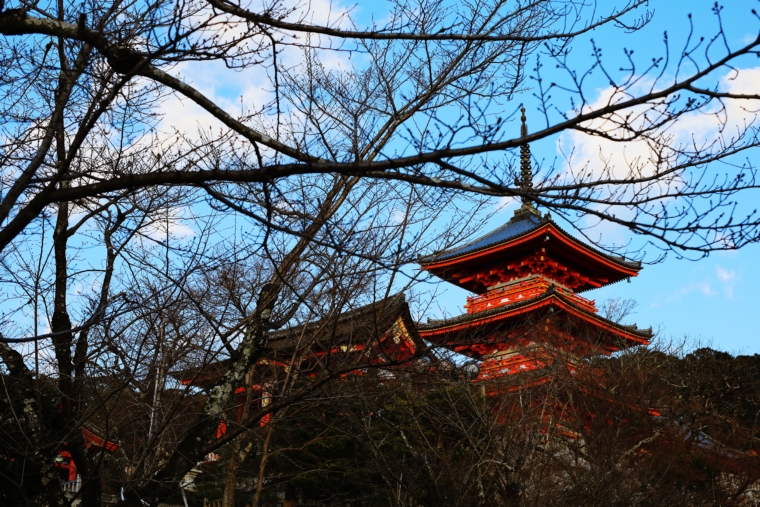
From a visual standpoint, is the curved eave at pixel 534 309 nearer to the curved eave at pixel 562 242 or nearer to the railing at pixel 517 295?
the railing at pixel 517 295

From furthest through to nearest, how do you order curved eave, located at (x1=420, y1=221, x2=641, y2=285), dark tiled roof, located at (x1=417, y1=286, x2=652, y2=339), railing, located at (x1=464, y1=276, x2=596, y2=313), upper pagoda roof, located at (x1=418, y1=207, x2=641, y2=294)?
1. railing, located at (x1=464, y1=276, x2=596, y2=313)
2. upper pagoda roof, located at (x1=418, y1=207, x2=641, y2=294)
3. curved eave, located at (x1=420, y1=221, x2=641, y2=285)
4. dark tiled roof, located at (x1=417, y1=286, x2=652, y2=339)

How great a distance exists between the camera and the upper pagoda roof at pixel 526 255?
18828mm

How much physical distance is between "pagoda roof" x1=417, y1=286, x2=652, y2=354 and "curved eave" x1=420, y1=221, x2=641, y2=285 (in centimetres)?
135

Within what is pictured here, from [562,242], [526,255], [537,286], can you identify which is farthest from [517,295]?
[562,242]

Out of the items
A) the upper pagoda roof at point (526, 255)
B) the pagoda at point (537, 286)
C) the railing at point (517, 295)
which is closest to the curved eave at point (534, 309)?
the pagoda at point (537, 286)

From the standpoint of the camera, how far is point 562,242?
1897 cm

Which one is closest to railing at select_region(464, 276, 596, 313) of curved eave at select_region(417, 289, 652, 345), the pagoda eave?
curved eave at select_region(417, 289, 652, 345)

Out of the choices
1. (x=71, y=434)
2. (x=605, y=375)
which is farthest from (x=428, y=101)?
(x=605, y=375)

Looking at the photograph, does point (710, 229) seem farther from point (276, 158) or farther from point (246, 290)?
point (246, 290)

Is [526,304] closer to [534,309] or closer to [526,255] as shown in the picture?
[534,309]

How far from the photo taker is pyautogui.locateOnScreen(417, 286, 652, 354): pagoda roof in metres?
18.0

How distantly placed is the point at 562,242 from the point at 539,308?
5.54 feet

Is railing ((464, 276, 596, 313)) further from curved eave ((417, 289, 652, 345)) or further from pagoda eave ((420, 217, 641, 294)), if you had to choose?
pagoda eave ((420, 217, 641, 294))

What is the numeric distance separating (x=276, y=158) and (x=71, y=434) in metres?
3.23
